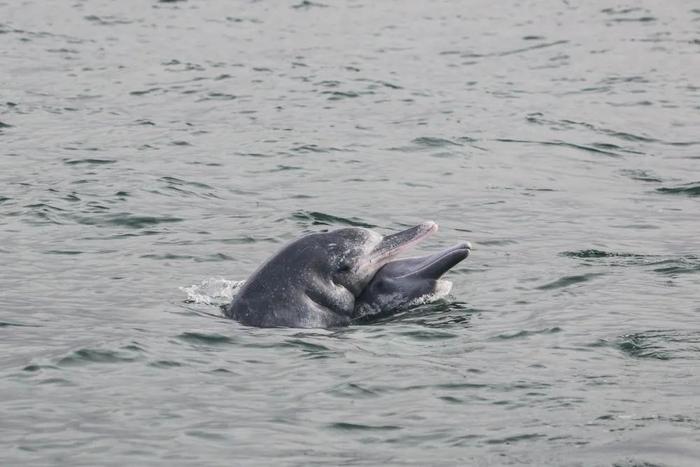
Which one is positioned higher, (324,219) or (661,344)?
(661,344)

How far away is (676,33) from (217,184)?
49.6 feet

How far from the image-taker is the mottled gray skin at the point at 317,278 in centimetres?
1240

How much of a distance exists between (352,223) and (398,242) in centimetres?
389

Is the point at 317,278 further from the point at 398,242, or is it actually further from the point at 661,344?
the point at 661,344

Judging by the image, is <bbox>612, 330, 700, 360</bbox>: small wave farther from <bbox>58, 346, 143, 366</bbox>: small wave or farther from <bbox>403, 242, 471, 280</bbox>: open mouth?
<bbox>58, 346, 143, 366</bbox>: small wave

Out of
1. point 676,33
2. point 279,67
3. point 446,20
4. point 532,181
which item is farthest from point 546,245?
point 446,20

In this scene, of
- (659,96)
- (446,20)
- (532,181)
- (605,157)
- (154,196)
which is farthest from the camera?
(446,20)

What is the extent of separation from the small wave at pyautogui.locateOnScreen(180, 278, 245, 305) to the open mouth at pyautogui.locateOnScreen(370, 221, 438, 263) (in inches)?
48.9

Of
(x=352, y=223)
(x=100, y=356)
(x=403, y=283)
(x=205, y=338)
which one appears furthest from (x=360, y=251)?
(x=352, y=223)

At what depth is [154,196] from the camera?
18359 millimetres

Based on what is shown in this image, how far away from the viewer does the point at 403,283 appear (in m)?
13.2

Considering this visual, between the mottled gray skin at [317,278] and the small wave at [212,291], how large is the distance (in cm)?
64

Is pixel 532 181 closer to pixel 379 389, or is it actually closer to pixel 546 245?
pixel 546 245

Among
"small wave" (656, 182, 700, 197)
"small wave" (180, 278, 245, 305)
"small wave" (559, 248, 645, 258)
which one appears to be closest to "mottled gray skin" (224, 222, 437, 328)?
"small wave" (180, 278, 245, 305)
